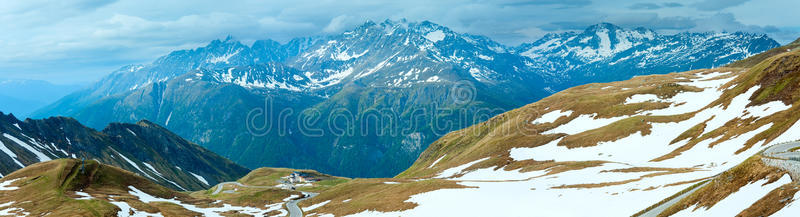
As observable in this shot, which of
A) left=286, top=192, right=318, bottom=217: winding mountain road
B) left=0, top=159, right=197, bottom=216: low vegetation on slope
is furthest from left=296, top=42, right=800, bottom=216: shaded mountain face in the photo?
left=0, top=159, right=197, bottom=216: low vegetation on slope

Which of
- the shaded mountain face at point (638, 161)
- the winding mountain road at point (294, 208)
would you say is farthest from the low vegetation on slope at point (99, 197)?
the shaded mountain face at point (638, 161)

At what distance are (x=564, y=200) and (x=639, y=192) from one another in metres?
8.89

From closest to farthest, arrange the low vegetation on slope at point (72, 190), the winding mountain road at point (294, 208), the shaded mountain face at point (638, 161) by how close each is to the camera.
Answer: the shaded mountain face at point (638, 161)
the low vegetation on slope at point (72, 190)
the winding mountain road at point (294, 208)

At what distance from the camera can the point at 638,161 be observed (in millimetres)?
88312

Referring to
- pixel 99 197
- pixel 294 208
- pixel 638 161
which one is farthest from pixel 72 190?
pixel 638 161

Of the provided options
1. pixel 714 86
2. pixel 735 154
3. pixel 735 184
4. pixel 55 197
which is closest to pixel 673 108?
pixel 714 86

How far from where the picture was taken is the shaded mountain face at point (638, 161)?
31.9m

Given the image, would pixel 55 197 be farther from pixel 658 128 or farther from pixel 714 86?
pixel 714 86

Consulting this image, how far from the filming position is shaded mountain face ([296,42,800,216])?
31.9 m

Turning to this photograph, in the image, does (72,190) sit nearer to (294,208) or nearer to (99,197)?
(99,197)

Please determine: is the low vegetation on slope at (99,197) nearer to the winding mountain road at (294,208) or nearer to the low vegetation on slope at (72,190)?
the low vegetation on slope at (72,190)

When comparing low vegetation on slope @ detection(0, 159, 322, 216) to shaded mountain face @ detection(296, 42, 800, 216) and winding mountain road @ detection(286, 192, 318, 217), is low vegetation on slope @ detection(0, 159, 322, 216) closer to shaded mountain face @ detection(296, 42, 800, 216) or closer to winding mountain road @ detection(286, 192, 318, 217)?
A: winding mountain road @ detection(286, 192, 318, 217)

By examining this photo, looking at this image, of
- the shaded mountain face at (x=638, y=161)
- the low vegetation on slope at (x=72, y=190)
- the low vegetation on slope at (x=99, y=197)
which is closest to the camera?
the shaded mountain face at (x=638, y=161)

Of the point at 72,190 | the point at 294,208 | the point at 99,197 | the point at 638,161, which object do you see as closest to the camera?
the point at 638,161
